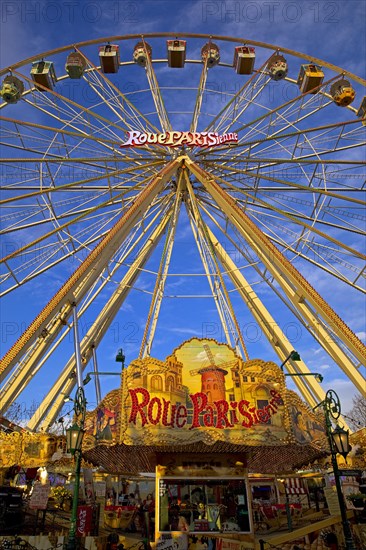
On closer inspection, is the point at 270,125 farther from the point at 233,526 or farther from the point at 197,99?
the point at 233,526

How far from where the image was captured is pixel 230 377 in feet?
36.5

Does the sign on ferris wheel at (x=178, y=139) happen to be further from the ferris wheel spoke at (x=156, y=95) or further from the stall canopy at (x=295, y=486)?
the stall canopy at (x=295, y=486)

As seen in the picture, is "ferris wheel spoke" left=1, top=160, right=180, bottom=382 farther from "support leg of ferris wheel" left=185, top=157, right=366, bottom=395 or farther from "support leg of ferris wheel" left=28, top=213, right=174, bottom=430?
"support leg of ferris wheel" left=28, top=213, right=174, bottom=430

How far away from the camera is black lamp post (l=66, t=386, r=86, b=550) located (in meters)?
8.62

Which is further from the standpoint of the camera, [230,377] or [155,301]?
[155,301]

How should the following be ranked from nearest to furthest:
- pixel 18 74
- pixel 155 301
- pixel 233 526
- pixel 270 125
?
pixel 233 526
pixel 18 74
pixel 270 125
pixel 155 301

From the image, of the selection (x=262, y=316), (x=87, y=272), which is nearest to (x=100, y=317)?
(x=87, y=272)

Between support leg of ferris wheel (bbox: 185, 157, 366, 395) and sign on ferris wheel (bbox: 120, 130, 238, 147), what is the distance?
90cm

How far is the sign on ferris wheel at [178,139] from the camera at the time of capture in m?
14.9

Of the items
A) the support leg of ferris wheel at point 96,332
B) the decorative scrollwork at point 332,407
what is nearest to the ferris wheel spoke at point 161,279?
the support leg of ferris wheel at point 96,332

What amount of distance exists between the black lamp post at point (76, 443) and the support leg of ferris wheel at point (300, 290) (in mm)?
6582

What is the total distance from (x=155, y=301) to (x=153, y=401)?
7507 mm

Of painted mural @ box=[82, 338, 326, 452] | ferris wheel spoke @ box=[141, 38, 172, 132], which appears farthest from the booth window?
ferris wheel spoke @ box=[141, 38, 172, 132]

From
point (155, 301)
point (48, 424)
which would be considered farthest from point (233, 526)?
point (155, 301)
